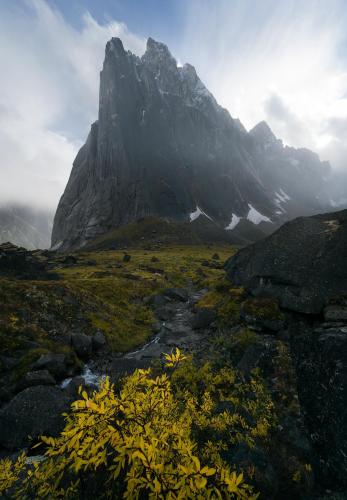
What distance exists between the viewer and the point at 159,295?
40469mm

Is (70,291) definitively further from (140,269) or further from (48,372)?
(140,269)

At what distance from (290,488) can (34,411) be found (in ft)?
36.9

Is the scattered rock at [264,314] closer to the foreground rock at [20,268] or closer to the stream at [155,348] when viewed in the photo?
the stream at [155,348]

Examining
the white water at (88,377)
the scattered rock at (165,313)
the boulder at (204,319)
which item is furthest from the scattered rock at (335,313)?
the scattered rock at (165,313)

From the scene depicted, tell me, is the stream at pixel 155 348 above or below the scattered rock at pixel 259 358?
below

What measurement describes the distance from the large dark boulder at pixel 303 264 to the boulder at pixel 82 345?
14165 mm

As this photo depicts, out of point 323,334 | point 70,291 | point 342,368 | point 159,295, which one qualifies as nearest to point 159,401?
point 342,368

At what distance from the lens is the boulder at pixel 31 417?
1193 cm

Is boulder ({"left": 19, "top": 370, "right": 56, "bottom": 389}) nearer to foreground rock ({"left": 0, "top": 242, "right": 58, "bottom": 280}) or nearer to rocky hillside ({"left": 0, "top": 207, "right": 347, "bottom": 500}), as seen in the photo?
rocky hillside ({"left": 0, "top": 207, "right": 347, "bottom": 500})

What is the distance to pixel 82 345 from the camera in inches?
893

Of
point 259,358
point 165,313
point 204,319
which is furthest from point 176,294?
point 259,358

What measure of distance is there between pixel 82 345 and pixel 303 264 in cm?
1821

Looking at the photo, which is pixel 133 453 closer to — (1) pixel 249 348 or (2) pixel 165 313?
(1) pixel 249 348

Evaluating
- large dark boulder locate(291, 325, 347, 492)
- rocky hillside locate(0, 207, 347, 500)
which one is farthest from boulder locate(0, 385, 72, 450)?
large dark boulder locate(291, 325, 347, 492)
